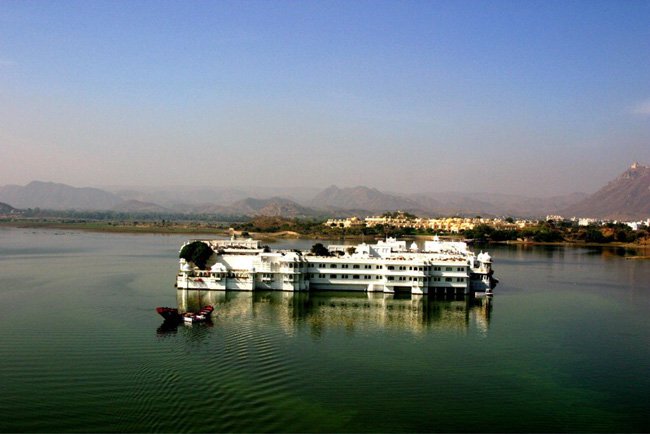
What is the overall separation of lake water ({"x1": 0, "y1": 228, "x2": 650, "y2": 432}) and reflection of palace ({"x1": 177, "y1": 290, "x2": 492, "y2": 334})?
0.31 feet

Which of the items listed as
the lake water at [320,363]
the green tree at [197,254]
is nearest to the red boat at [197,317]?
the lake water at [320,363]

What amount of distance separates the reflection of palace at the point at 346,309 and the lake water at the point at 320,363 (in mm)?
94

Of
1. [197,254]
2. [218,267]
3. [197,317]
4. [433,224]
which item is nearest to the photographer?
[197,317]

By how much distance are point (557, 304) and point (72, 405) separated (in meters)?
21.6

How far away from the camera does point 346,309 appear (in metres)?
23.7

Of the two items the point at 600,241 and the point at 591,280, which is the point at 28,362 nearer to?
the point at 591,280

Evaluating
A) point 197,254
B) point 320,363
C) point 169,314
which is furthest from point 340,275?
point 320,363

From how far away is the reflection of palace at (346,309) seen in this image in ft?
69.8

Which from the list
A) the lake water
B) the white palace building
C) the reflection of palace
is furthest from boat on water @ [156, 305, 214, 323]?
the white palace building

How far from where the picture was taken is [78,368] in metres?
15.0

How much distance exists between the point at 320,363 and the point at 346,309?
7883mm

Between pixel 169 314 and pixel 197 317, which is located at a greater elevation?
pixel 169 314

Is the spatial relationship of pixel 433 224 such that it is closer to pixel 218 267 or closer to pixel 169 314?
pixel 218 267

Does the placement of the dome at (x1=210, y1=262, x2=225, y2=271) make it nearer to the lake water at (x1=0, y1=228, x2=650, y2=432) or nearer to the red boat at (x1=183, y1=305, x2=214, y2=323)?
the lake water at (x1=0, y1=228, x2=650, y2=432)
